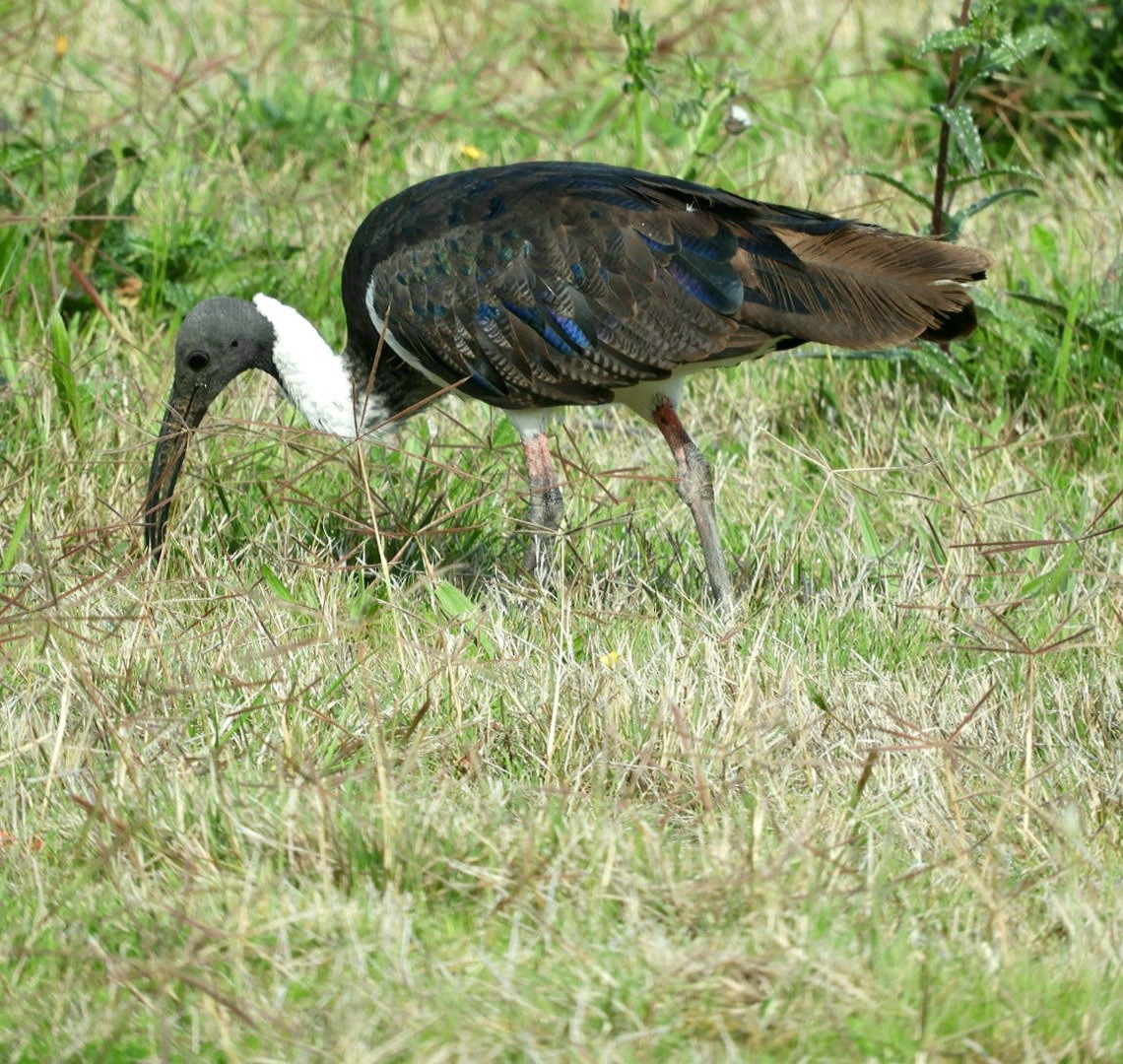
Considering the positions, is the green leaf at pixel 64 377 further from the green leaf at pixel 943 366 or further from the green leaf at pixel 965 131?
the green leaf at pixel 965 131

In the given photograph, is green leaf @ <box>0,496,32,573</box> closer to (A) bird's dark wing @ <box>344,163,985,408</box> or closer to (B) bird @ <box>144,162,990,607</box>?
(B) bird @ <box>144,162,990,607</box>

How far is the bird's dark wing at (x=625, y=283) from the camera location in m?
4.43

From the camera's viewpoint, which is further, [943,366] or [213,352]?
[943,366]

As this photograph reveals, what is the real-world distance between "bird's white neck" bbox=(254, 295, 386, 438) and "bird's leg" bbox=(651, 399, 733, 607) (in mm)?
830

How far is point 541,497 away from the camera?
4809 millimetres

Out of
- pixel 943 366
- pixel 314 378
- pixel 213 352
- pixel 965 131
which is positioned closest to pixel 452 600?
pixel 314 378

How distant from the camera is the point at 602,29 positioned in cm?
813

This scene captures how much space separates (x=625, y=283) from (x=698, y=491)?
0.60 meters

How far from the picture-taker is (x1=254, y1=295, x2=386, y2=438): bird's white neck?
4984 millimetres

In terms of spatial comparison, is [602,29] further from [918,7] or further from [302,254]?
[302,254]

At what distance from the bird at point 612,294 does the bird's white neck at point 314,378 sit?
170mm

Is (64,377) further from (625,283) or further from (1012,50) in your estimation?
(1012,50)

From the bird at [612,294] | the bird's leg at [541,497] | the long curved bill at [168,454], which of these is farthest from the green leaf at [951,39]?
the long curved bill at [168,454]

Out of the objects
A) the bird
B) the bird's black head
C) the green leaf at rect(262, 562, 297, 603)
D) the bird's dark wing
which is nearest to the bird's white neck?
the bird's black head
